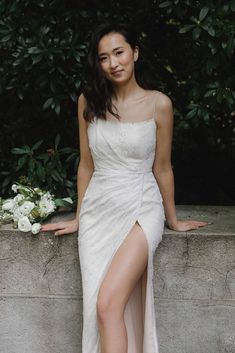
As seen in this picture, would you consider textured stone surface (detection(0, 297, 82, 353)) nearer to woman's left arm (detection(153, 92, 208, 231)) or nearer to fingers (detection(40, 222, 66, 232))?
fingers (detection(40, 222, 66, 232))

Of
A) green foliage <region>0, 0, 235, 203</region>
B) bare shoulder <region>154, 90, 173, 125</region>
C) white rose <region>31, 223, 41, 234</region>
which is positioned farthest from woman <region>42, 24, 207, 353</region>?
green foliage <region>0, 0, 235, 203</region>

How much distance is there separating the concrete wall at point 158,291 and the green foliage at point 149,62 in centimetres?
53

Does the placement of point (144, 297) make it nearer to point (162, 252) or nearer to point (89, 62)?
point (162, 252)

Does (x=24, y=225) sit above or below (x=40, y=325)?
above

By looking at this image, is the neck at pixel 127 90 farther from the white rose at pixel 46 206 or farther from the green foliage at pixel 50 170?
the white rose at pixel 46 206

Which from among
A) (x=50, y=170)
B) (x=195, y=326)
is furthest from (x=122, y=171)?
(x=195, y=326)

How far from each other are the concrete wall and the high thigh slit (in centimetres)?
20

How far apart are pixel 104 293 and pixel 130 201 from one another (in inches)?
18.3

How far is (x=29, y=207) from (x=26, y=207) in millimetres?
18

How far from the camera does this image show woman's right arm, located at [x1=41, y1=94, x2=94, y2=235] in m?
3.28

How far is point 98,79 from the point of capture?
125 inches

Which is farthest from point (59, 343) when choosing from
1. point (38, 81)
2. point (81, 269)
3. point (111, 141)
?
point (38, 81)

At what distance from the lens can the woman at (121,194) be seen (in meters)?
2.97

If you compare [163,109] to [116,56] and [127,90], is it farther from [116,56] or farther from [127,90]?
[116,56]
